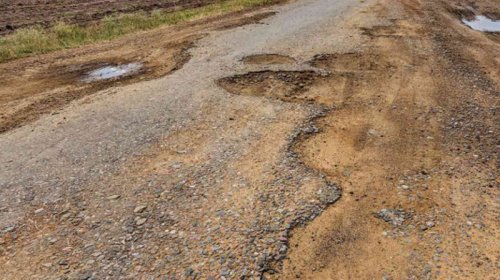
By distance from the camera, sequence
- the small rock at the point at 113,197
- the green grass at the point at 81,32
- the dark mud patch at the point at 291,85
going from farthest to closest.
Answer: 1. the green grass at the point at 81,32
2. the dark mud patch at the point at 291,85
3. the small rock at the point at 113,197

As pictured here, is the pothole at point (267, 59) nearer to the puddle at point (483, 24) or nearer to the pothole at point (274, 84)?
the pothole at point (274, 84)

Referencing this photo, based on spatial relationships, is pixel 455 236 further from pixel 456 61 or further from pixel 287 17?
pixel 287 17

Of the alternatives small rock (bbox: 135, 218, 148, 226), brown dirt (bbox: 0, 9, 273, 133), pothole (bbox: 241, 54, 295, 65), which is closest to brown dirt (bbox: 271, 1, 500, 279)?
pothole (bbox: 241, 54, 295, 65)

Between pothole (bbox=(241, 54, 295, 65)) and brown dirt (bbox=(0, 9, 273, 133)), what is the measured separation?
64.9 inches

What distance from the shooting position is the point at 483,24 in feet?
47.2

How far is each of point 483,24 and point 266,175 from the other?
13162 mm

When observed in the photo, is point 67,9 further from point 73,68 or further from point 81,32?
point 73,68

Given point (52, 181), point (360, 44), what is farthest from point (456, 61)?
point (52, 181)

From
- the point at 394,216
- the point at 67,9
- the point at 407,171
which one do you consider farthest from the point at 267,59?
the point at 67,9

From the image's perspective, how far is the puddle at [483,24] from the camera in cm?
1362

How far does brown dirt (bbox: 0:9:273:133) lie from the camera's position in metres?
7.70

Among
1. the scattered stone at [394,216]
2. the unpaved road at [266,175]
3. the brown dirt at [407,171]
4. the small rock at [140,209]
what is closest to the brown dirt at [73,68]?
the unpaved road at [266,175]

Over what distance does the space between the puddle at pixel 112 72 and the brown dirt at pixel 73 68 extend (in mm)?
191

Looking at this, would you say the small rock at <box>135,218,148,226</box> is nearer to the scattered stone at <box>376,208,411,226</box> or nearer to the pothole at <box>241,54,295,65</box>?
the scattered stone at <box>376,208,411,226</box>
